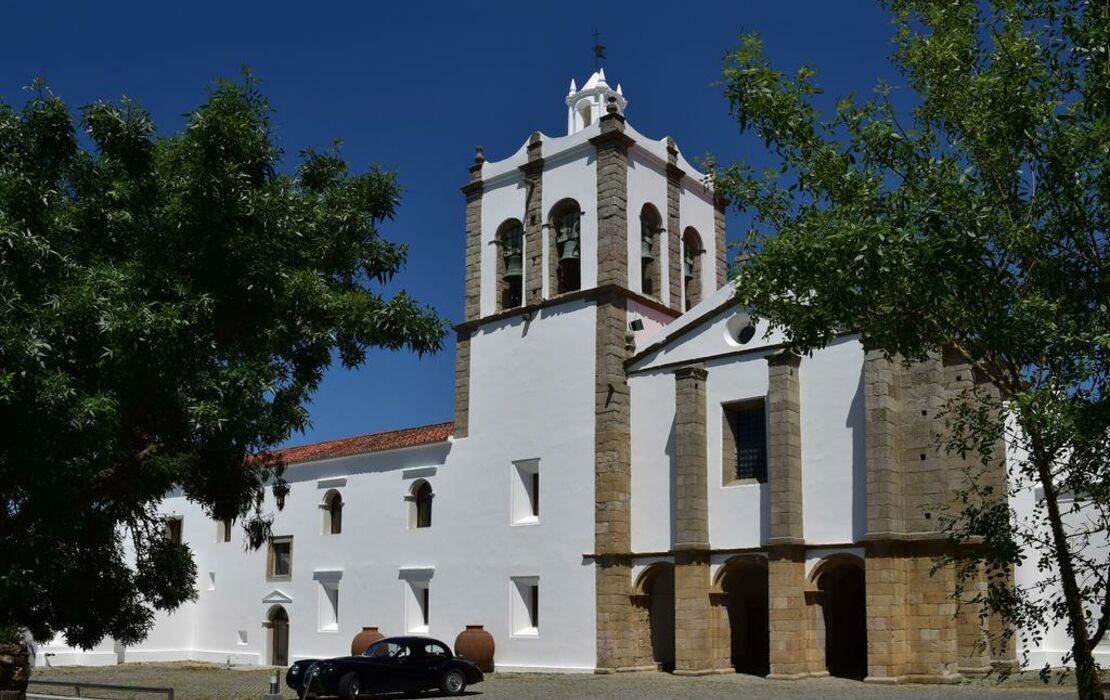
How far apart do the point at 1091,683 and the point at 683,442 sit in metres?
15.7

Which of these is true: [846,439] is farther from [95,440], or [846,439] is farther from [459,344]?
[95,440]

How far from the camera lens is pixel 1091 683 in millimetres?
9898

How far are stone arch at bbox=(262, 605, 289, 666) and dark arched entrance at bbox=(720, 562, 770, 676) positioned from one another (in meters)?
13.4

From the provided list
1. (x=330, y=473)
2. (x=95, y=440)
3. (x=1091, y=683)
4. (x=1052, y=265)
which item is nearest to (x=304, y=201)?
(x=95, y=440)

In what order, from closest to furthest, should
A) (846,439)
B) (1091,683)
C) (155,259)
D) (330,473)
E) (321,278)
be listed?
(1091,683) < (155,259) < (321,278) < (846,439) < (330,473)

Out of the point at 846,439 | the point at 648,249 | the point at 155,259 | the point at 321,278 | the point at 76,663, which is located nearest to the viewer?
the point at 155,259

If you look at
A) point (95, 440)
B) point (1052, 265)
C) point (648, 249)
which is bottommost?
point (95, 440)

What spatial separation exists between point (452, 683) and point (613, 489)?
629cm

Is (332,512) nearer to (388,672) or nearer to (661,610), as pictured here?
(661,610)

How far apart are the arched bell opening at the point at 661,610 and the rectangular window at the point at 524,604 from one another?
9.26 feet

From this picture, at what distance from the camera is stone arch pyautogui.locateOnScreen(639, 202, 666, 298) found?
2895 centimetres

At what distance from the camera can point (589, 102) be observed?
3123 centimetres

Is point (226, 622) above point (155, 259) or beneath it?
beneath

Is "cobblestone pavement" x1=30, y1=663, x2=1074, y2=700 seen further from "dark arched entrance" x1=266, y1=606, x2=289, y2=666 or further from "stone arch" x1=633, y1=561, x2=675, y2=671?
"dark arched entrance" x1=266, y1=606, x2=289, y2=666
